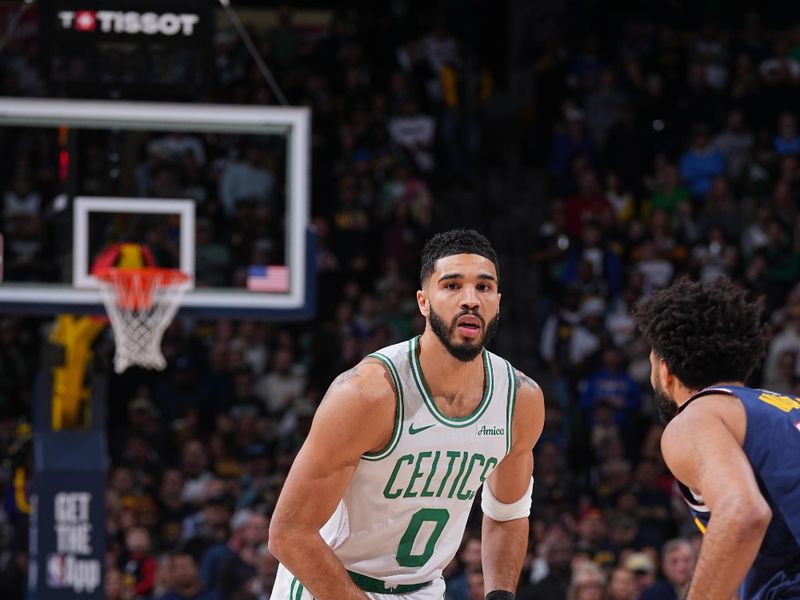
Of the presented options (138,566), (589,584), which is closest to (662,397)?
(589,584)

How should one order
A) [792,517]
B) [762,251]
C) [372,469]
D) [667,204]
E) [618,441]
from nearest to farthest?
1. [792,517]
2. [372,469]
3. [618,441]
4. [762,251]
5. [667,204]

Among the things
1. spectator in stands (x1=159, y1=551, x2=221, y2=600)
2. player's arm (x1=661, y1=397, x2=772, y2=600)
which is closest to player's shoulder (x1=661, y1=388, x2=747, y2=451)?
player's arm (x1=661, y1=397, x2=772, y2=600)

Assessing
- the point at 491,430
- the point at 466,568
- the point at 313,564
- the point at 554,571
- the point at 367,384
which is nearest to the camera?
the point at 313,564

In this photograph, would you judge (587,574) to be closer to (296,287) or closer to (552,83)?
(296,287)

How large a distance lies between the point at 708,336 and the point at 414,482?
125 centimetres

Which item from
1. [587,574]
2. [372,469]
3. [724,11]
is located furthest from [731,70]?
[372,469]

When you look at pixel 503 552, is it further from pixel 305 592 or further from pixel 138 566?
pixel 138 566

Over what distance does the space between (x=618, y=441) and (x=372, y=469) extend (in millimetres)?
7704

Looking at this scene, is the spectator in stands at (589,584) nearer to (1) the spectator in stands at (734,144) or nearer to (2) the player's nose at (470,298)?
(2) the player's nose at (470,298)

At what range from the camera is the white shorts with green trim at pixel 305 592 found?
5309 millimetres

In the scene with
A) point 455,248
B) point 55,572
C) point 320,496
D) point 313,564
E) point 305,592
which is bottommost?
point 55,572

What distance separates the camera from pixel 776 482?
4289mm

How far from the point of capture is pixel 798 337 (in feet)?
43.3

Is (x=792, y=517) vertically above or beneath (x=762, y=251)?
beneath
